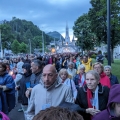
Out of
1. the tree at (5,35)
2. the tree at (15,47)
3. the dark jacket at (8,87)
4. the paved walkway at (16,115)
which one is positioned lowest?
the paved walkway at (16,115)

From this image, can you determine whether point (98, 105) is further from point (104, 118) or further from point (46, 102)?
point (104, 118)

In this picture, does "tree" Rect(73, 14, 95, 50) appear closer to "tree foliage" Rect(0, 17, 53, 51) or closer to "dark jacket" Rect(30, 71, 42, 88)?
"tree foliage" Rect(0, 17, 53, 51)

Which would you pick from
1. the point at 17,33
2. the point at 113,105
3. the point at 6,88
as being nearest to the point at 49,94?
the point at 113,105

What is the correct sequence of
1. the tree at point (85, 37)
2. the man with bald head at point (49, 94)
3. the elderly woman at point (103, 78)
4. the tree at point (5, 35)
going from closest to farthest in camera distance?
the man with bald head at point (49, 94) < the elderly woman at point (103, 78) < the tree at point (85, 37) < the tree at point (5, 35)

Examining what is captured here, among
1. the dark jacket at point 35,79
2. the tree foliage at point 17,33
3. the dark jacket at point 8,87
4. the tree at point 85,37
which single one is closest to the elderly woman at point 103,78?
the dark jacket at point 35,79

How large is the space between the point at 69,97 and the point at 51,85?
0.29 metres

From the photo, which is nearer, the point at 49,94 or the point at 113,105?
the point at 113,105

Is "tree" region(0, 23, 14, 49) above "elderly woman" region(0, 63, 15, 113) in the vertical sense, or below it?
above

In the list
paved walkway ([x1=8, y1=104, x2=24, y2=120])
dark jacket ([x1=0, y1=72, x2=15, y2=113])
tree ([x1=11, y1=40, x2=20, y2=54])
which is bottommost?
paved walkway ([x1=8, y1=104, x2=24, y2=120])

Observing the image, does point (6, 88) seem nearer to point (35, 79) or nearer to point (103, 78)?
point (35, 79)

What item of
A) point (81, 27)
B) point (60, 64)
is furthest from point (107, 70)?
point (81, 27)

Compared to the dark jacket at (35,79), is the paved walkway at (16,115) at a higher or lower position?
lower

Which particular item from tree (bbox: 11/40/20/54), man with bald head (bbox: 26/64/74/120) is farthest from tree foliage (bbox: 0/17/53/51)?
man with bald head (bbox: 26/64/74/120)

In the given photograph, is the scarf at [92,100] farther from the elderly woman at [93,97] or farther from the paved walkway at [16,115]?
the paved walkway at [16,115]
